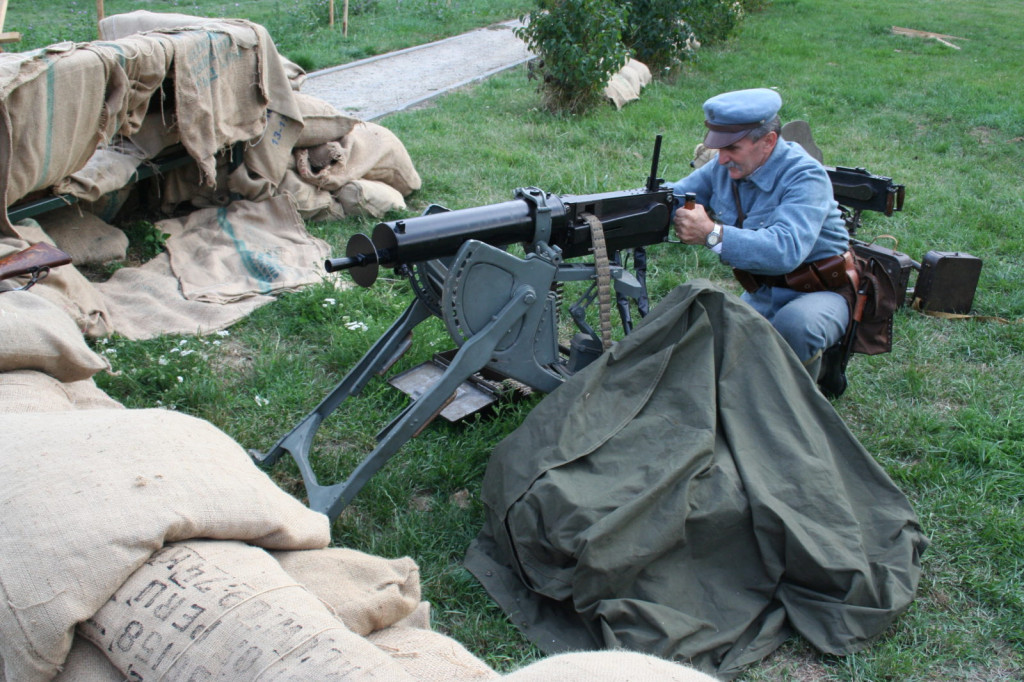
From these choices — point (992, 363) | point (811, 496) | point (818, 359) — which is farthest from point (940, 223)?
point (811, 496)

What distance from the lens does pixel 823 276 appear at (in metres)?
3.67

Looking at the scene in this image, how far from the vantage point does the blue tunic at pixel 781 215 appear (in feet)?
11.1

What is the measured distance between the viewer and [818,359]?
3637mm

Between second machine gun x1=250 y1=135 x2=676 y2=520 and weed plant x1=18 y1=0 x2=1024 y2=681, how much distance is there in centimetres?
39

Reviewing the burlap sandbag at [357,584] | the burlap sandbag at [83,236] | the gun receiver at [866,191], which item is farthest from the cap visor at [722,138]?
the burlap sandbag at [83,236]

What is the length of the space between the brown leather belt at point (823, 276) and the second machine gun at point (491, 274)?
812 millimetres

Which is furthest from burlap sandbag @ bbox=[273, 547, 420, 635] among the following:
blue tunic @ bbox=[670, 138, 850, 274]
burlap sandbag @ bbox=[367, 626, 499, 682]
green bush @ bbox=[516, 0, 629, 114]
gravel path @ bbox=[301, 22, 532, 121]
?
green bush @ bbox=[516, 0, 629, 114]

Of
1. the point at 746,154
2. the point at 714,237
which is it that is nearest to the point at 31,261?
the point at 714,237

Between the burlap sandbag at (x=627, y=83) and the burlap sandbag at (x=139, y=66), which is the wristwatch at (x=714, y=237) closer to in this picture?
the burlap sandbag at (x=139, y=66)

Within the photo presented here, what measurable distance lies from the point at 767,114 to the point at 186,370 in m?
2.94

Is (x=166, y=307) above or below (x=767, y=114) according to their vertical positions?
below

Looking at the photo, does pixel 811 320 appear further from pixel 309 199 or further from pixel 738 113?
pixel 309 199

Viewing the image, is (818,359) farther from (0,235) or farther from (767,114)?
(0,235)

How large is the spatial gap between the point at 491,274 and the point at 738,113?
142 cm
